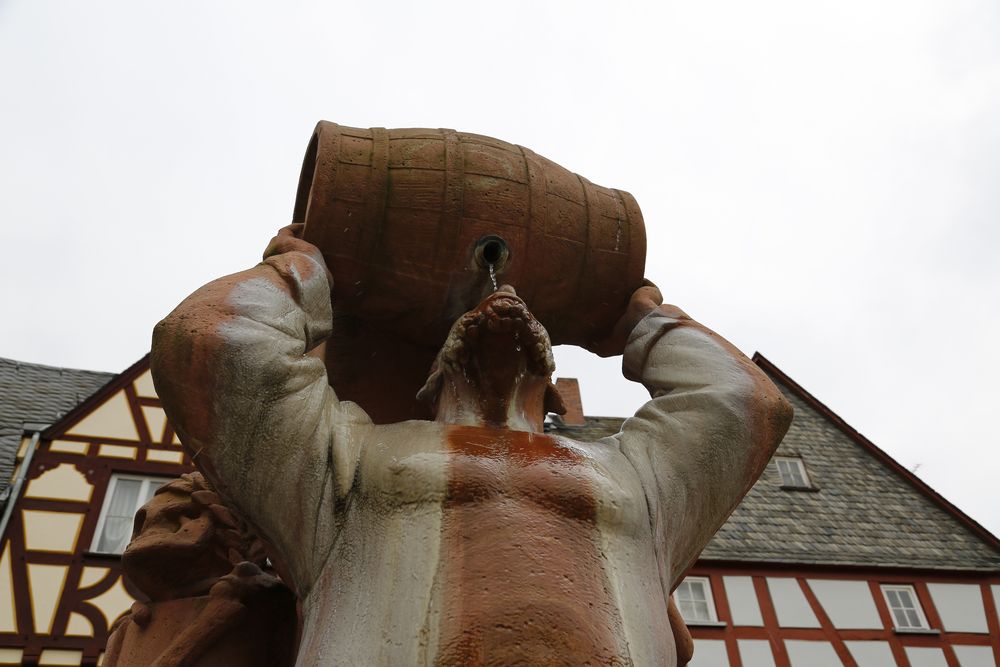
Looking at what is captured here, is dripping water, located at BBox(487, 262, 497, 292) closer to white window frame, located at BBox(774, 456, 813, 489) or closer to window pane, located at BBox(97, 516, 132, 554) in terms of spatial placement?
window pane, located at BBox(97, 516, 132, 554)

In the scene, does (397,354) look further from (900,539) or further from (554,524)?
(900,539)

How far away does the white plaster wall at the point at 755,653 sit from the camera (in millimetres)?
9109

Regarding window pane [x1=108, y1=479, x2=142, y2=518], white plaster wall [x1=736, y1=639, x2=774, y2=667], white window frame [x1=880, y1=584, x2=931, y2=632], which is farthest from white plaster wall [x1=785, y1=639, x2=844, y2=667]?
window pane [x1=108, y1=479, x2=142, y2=518]

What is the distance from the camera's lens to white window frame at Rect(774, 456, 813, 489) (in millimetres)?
12219

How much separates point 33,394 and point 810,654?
9.93 meters

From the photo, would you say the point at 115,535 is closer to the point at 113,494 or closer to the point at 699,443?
the point at 113,494

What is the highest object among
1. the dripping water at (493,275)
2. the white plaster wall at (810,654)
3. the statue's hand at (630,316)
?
the dripping water at (493,275)

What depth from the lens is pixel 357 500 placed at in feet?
6.84

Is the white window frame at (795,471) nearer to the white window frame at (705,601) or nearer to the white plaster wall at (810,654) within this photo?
the white window frame at (705,601)

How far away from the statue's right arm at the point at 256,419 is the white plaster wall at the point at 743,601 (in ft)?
27.4

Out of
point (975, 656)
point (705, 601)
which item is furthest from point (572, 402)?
point (975, 656)

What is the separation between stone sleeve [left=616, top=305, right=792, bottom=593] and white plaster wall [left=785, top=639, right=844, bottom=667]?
763cm

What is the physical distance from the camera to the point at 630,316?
2875 millimetres

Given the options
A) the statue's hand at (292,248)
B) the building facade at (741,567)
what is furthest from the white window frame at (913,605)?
the statue's hand at (292,248)
